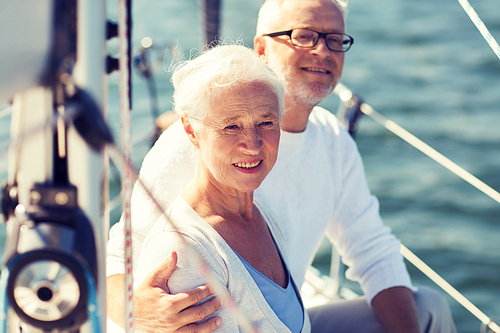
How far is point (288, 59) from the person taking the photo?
147 centimetres

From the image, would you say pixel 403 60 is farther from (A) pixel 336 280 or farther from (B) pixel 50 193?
(B) pixel 50 193

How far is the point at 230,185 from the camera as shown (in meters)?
1.12

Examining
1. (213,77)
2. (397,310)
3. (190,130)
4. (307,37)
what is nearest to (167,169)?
(190,130)

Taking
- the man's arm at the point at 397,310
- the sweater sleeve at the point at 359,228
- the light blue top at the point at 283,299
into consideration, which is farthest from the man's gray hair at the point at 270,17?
the man's arm at the point at 397,310

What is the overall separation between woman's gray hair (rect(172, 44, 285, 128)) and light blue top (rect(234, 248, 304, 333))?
315 millimetres

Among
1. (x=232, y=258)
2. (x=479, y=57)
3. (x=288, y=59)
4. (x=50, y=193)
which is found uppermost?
(x=479, y=57)

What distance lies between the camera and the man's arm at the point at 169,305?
95cm

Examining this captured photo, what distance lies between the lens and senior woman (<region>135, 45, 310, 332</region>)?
1.03 m

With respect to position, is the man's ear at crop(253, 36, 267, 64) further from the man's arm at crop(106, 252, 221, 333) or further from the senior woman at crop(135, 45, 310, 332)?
the man's arm at crop(106, 252, 221, 333)

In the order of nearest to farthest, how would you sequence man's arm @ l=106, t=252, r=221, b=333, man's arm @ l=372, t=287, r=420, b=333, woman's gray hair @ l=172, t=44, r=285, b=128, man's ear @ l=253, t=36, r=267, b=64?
man's arm @ l=106, t=252, r=221, b=333 < woman's gray hair @ l=172, t=44, r=285, b=128 < man's arm @ l=372, t=287, r=420, b=333 < man's ear @ l=253, t=36, r=267, b=64

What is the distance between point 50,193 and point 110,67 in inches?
6.6

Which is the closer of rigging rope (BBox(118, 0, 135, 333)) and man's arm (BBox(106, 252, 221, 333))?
rigging rope (BBox(118, 0, 135, 333))

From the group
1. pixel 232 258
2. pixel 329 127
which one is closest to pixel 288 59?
pixel 329 127

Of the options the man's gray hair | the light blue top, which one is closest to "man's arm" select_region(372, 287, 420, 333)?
the light blue top
